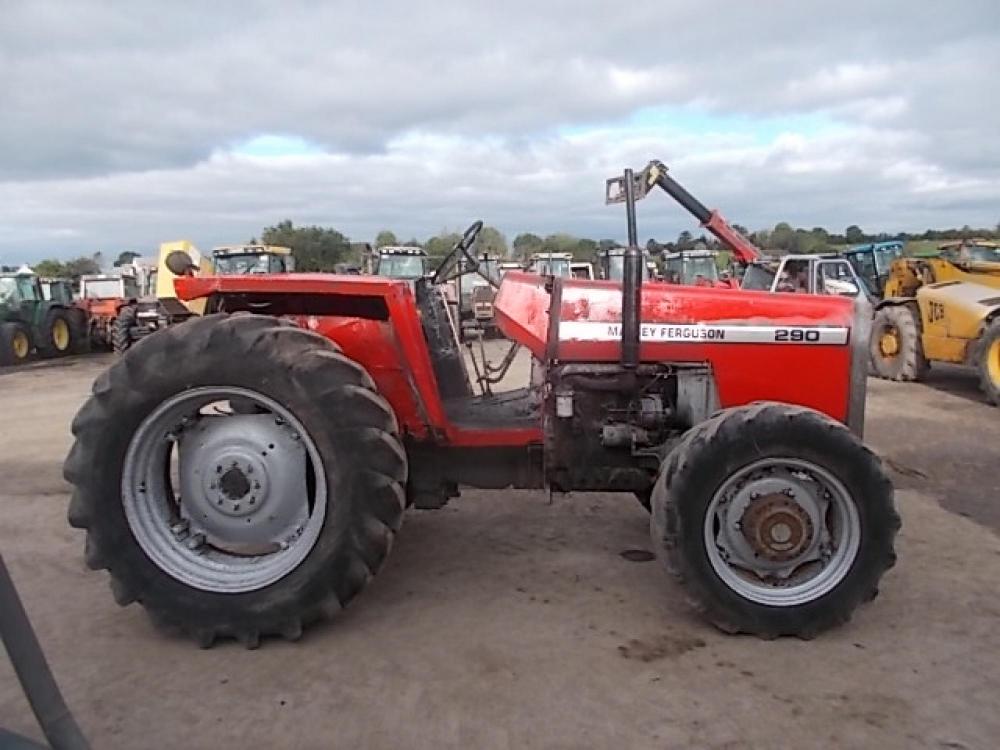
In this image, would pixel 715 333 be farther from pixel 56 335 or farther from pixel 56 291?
pixel 56 291

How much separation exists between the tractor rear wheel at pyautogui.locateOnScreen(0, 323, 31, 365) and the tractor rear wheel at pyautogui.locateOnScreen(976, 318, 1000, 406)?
17.6m

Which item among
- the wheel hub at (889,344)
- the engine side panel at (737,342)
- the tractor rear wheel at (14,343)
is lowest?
the tractor rear wheel at (14,343)

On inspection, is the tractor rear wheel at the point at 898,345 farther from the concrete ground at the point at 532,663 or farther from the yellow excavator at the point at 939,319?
the concrete ground at the point at 532,663

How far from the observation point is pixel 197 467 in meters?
4.29

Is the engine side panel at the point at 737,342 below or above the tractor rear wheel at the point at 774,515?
above

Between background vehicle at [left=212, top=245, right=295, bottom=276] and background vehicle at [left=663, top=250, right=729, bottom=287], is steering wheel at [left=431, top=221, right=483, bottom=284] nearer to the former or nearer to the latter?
background vehicle at [left=212, top=245, right=295, bottom=276]

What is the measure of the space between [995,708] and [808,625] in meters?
0.78

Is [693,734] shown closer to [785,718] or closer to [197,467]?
[785,718]

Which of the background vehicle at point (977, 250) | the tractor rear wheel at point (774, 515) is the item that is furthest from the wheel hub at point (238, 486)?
the background vehicle at point (977, 250)

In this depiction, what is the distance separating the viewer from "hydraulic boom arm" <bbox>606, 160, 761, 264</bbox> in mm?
4605

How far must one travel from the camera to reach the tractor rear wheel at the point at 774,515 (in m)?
4.07

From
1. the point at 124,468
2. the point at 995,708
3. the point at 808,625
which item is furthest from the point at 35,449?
the point at 995,708

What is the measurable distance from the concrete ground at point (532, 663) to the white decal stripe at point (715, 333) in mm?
1255

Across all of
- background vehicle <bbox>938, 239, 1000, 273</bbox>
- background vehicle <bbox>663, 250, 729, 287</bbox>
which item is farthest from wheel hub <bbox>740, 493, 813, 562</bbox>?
background vehicle <bbox>663, 250, 729, 287</bbox>
